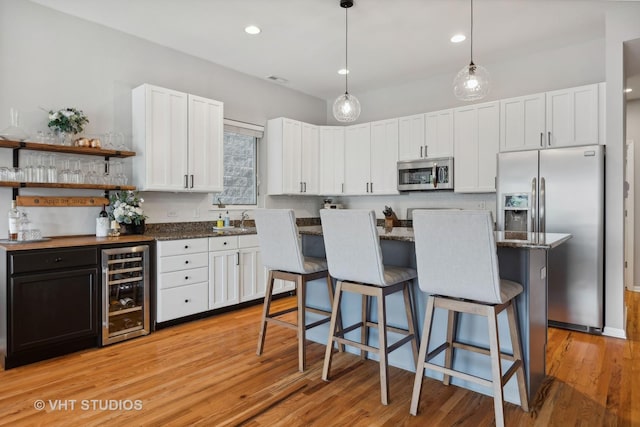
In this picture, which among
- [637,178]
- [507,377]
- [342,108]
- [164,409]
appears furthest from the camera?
[637,178]

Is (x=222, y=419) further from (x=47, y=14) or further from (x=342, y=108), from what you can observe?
(x=47, y=14)

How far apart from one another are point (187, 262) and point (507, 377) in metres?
2.93

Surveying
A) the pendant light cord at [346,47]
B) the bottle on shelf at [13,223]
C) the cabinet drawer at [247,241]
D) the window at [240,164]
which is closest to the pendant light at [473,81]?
the pendant light cord at [346,47]

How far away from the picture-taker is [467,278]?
1.95 m

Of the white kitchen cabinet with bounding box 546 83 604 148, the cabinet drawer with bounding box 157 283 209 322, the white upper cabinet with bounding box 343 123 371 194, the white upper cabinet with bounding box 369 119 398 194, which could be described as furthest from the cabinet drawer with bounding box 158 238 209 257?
the white kitchen cabinet with bounding box 546 83 604 148

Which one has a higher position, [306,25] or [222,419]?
[306,25]

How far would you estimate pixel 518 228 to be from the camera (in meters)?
3.81

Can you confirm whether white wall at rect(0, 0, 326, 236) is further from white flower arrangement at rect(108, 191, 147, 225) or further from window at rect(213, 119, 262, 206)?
window at rect(213, 119, 262, 206)

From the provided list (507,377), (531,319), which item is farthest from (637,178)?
(507,377)

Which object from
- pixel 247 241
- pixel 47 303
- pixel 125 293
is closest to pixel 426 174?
pixel 247 241

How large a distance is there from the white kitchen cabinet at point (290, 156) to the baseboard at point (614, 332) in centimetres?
367

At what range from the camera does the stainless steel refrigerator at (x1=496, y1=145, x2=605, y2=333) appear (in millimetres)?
3395

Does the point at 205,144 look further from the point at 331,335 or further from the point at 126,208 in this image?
the point at 331,335

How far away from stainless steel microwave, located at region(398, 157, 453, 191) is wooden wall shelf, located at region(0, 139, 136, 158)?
3179 millimetres
